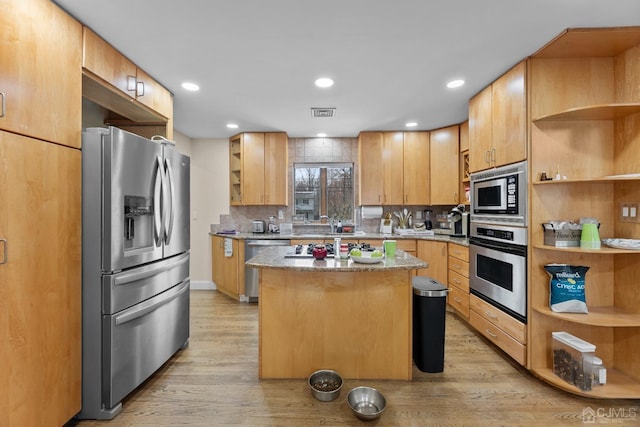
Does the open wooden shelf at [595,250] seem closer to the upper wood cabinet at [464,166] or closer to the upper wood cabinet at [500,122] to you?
the upper wood cabinet at [500,122]

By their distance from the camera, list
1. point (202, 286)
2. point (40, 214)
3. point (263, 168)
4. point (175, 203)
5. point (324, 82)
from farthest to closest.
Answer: point (202, 286) < point (263, 168) < point (324, 82) < point (175, 203) < point (40, 214)

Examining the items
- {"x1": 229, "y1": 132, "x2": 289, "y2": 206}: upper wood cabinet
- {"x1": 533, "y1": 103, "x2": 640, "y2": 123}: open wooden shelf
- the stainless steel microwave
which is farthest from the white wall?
{"x1": 533, "y1": 103, "x2": 640, "y2": 123}: open wooden shelf

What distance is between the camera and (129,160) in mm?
1963

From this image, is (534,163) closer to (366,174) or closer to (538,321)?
(538,321)

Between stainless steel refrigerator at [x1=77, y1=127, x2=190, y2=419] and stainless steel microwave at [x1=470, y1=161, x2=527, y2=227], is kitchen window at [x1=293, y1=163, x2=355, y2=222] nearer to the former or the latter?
stainless steel microwave at [x1=470, y1=161, x2=527, y2=227]

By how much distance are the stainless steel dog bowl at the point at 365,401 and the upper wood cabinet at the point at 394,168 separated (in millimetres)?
2936

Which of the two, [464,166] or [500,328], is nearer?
[500,328]

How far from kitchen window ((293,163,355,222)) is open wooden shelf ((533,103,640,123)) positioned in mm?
2866

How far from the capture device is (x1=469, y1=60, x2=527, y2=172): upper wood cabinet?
2357 mm

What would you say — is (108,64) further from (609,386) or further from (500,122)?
(609,386)

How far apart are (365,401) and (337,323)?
53 cm

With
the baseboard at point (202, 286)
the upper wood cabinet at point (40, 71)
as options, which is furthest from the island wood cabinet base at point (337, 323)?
the baseboard at point (202, 286)

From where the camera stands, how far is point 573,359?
2.09 meters

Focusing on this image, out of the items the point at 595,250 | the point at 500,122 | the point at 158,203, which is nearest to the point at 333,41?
the point at 500,122
